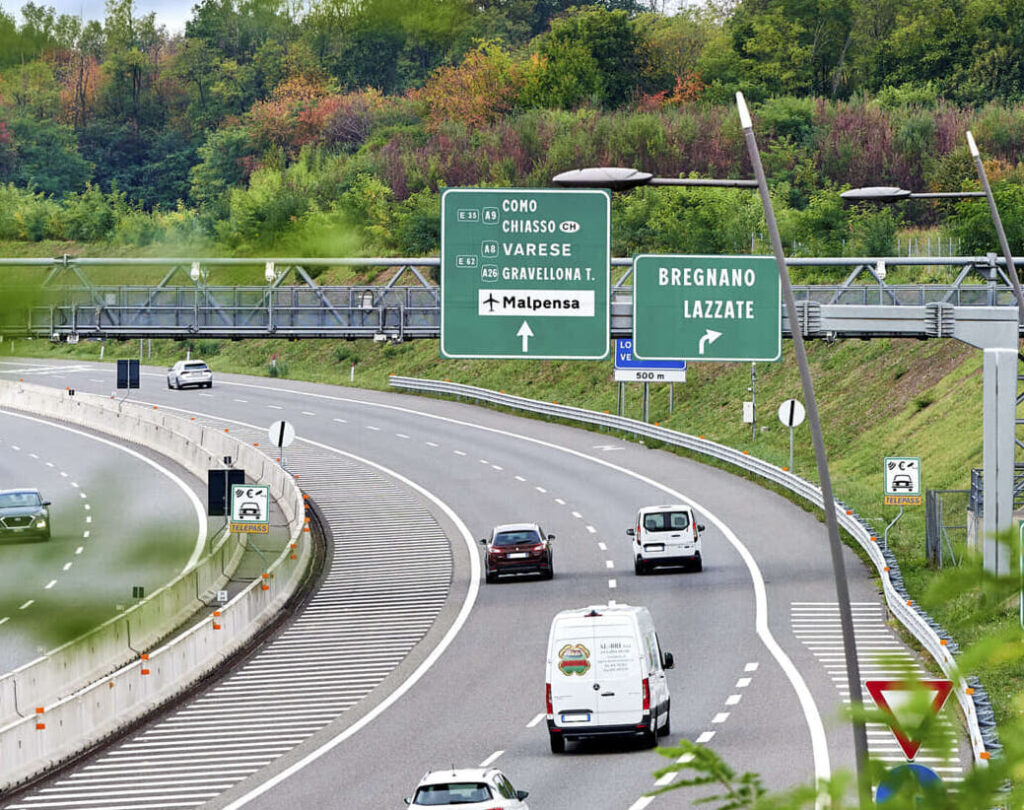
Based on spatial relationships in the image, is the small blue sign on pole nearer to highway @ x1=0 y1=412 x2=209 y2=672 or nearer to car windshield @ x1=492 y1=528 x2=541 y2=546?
car windshield @ x1=492 y1=528 x2=541 y2=546

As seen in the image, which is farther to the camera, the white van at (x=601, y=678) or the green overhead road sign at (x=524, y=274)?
the green overhead road sign at (x=524, y=274)

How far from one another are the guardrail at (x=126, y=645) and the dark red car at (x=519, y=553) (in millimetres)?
5188

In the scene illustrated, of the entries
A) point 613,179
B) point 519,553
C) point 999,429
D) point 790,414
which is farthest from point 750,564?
point 613,179

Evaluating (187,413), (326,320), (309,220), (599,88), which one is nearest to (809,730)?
(326,320)

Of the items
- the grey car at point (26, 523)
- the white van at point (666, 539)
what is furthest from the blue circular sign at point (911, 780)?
the white van at point (666, 539)

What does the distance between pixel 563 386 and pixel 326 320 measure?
1690 inches

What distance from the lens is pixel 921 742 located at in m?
3.78

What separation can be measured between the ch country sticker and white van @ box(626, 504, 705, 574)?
19001 millimetres

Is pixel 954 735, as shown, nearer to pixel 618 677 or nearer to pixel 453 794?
pixel 453 794

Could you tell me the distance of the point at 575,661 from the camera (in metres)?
27.3

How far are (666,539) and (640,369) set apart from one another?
21291 mm

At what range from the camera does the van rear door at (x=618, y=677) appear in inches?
1069

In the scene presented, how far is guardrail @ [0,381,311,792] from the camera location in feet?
13.4

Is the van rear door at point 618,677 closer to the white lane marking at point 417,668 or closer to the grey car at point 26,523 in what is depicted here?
the white lane marking at point 417,668
